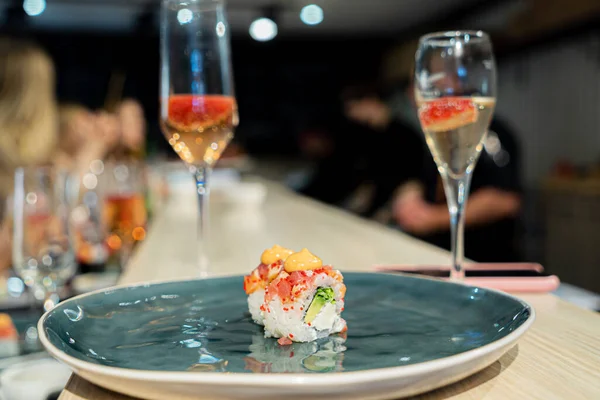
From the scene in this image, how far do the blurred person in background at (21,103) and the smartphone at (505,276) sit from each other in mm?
2632

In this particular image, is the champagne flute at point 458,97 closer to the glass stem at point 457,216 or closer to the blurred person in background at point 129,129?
the glass stem at point 457,216

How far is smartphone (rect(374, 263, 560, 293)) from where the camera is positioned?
75 centimetres

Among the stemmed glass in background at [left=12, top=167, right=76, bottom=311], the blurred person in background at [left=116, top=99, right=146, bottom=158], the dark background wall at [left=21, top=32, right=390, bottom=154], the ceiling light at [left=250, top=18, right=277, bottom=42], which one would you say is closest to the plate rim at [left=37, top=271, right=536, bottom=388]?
the stemmed glass in background at [left=12, top=167, right=76, bottom=311]

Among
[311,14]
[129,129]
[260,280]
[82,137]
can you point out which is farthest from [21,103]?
[311,14]

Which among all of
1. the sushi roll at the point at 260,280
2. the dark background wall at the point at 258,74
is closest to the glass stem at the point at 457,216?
the sushi roll at the point at 260,280

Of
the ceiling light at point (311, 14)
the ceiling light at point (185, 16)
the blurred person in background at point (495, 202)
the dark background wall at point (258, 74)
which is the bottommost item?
the blurred person in background at point (495, 202)

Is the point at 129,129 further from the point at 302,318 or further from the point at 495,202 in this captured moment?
the point at 302,318

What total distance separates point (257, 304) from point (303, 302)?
2.4 inches

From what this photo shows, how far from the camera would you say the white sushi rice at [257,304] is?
1.77ft

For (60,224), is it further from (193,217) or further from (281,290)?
(193,217)

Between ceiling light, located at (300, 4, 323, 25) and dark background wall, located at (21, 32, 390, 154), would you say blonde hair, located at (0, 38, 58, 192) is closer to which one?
ceiling light, located at (300, 4, 323, 25)

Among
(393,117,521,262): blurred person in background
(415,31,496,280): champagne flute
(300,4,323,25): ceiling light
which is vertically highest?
(300,4,323,25): ceiling light

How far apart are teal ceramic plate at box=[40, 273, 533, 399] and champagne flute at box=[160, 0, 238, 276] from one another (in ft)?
0.72

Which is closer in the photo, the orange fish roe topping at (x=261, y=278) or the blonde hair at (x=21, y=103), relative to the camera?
Answer: the orange fish roe topping at (x=261, y=278)
